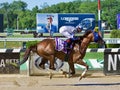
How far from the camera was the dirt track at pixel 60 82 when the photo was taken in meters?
11.2

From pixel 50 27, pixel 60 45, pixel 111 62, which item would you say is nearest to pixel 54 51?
pixel 60 45

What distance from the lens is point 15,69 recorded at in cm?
1451

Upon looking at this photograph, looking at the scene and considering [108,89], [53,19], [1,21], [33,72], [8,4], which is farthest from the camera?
[8,4]

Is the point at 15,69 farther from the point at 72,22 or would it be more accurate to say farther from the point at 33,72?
the point at 72,22

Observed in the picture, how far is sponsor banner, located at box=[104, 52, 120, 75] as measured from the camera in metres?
14.4

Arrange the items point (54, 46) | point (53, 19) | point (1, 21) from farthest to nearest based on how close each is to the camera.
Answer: point (1, 21) → point (53, 19) → point (54, 46)

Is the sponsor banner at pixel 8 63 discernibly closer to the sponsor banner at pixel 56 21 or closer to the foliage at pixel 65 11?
the sponsor banner at pixel 56 21

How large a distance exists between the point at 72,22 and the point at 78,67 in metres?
28.5

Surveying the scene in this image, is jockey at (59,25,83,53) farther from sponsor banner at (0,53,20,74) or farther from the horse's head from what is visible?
sponsor banner at (0,53,20,74)

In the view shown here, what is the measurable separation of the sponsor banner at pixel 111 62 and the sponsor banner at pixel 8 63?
9.67 feet

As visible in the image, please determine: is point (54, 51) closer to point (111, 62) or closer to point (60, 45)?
point (60, 45)

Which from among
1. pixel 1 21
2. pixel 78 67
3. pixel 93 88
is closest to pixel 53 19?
pixel 1 21

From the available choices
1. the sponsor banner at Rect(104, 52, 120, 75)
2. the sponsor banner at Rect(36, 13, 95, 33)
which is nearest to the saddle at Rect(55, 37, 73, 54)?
the sponsor banner at Rect(104, 52, 120, 75)

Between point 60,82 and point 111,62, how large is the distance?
8.44ft
